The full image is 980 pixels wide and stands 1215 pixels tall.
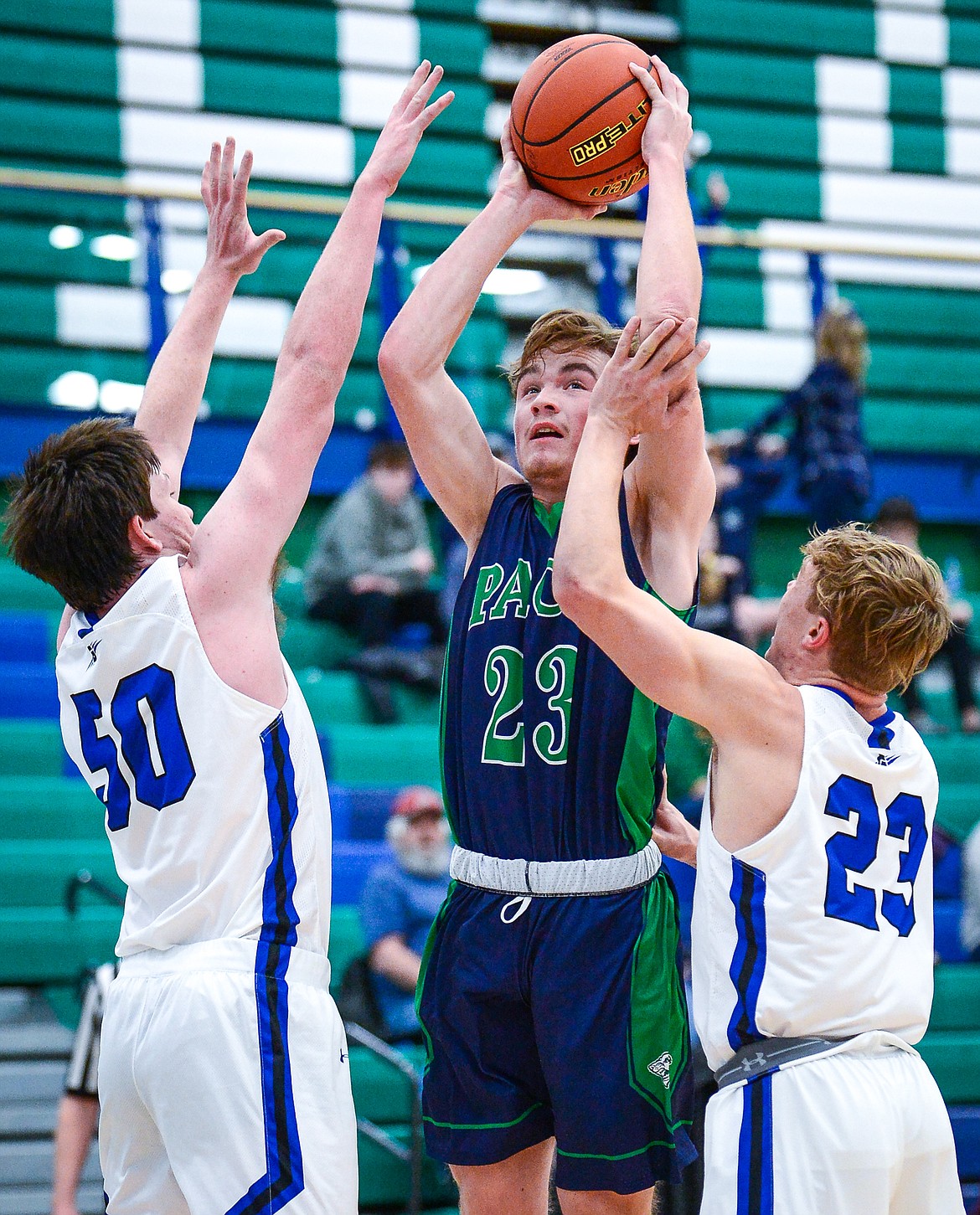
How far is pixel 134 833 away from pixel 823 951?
4.35 ft

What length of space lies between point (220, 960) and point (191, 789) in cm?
32

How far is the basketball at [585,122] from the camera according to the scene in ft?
9.73

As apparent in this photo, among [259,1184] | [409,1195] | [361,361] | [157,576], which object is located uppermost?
[361,361]

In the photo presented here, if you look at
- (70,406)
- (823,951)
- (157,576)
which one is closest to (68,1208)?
(157,576)

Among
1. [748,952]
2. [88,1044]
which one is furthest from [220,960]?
[88,1044]

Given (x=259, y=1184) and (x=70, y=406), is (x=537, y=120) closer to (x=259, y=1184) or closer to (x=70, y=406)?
(x=259, y=1184)

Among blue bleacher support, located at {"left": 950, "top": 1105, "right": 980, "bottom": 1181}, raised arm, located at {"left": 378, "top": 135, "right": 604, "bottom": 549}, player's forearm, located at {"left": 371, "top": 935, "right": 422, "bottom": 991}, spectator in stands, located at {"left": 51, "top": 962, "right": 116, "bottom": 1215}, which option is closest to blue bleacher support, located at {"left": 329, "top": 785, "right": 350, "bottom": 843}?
player's forearm, located at {"left": 371, "top": 935, "right": 422, "bottom": 991}

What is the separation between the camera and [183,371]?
340 centimetres

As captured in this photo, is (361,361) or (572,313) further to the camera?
(361,361)

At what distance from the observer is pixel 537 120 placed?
3027 millimetres

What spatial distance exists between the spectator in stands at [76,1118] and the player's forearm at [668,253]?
310cm

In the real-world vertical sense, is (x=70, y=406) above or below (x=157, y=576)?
above

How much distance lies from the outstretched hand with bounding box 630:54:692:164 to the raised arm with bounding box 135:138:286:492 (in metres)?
0.91

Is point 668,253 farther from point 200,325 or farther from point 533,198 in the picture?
point 200,325
